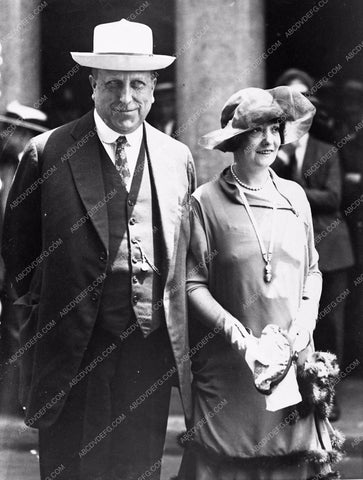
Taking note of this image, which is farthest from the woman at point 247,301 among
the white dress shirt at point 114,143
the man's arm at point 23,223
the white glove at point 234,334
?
the man's arm at point 23,223

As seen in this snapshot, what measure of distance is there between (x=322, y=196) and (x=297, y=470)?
1.49 metres

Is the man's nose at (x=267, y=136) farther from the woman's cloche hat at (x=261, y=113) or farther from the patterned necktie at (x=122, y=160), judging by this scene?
the patterned necktie at (x=122, y=160)

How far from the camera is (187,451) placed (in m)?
4.84

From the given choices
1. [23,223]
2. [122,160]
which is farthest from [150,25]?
[23,223]

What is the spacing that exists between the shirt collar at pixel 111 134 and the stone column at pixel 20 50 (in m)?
0.58

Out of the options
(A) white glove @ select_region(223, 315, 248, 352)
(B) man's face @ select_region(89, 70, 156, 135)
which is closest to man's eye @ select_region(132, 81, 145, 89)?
(B) man's face @ select_region(89, 70, 156, 135)

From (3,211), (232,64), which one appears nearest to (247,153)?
(232,64)

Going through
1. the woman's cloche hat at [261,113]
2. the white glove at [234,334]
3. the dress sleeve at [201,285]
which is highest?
the woman's cloche hat at [261,113]

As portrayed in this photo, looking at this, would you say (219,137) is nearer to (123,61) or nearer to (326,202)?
(123,61)

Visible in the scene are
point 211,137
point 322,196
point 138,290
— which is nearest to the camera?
point 138,290

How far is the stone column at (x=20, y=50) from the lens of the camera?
495cm

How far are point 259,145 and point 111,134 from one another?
74cm

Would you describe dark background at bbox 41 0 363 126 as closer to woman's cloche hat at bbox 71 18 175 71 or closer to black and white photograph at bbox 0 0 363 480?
black and white photograph at bbox 0 0 363 480

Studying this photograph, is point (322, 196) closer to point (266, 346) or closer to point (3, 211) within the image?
point (266, 346)
